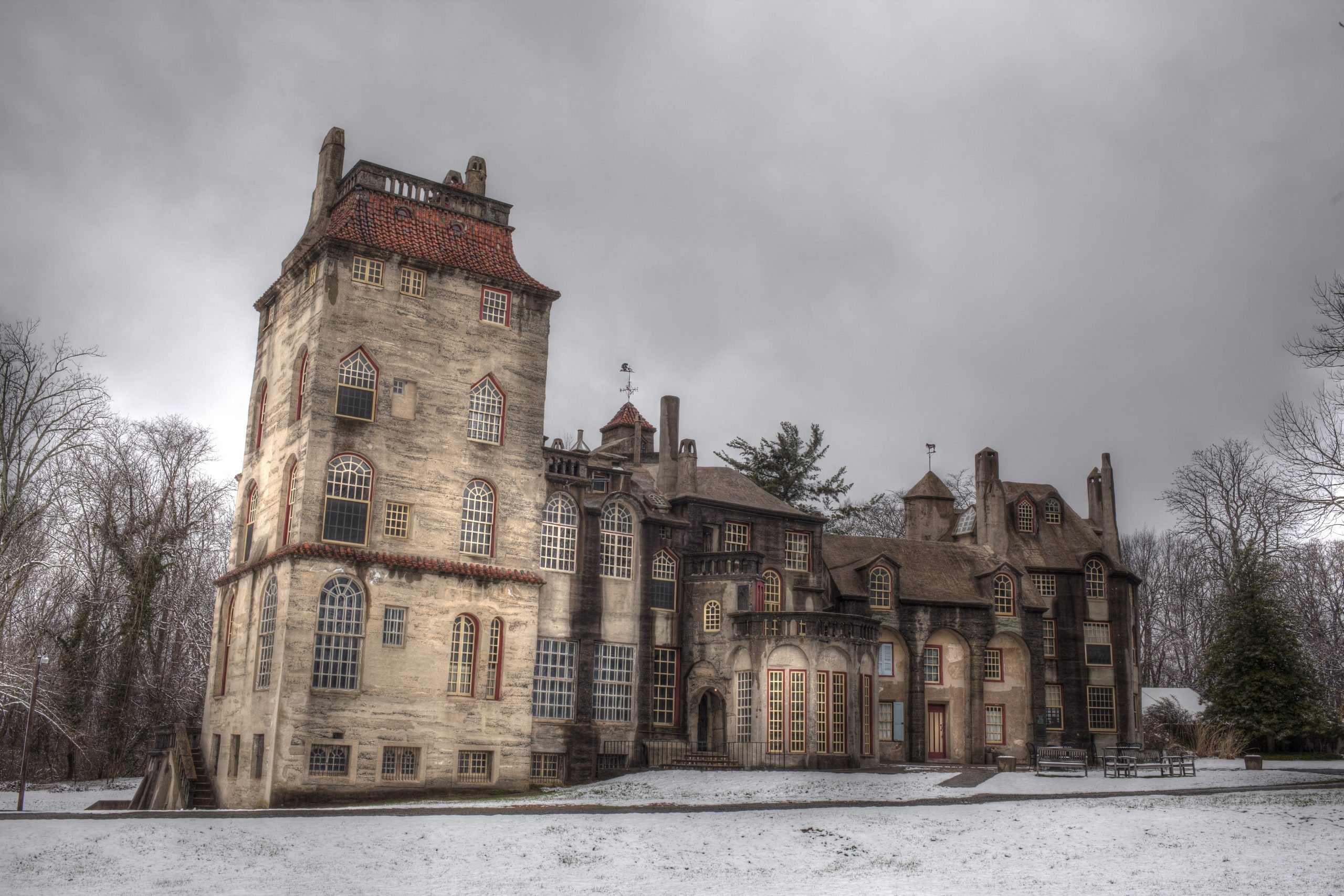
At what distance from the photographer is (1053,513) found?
170 feet

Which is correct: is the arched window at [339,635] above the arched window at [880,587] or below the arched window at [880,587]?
below

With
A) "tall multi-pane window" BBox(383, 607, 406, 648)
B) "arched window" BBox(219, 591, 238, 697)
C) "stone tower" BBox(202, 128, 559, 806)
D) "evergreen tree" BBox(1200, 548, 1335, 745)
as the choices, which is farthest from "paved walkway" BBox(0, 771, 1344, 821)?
"evergreen tree" BBox(1200, 548, 1335, 745)

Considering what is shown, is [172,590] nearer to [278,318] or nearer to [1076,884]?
[278,318]

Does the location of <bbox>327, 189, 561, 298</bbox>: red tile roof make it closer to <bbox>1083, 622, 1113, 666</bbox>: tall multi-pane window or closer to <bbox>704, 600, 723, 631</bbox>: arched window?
<bbox>704, 600, 723, 631</bbox>: arched window

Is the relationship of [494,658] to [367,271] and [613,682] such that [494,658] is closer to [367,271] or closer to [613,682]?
[613,682]

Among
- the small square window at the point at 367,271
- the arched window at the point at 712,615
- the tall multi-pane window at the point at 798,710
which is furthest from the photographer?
the arched window at the point at 712,615

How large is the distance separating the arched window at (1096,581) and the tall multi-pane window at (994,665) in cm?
529

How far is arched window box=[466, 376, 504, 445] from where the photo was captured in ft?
118

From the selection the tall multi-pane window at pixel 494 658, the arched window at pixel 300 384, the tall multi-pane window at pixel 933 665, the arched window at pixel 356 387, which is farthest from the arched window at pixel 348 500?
the tall multi-pane window at pixel 933 665

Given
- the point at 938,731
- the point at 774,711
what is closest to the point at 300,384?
the point at 774,711

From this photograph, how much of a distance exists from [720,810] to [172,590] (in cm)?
3069

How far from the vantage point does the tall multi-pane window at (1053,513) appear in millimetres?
51594

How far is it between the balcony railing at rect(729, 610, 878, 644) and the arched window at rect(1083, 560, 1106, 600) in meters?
15.6

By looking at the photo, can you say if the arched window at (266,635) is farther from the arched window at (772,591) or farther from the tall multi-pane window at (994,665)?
the tall multi-pane window at (994,665)
